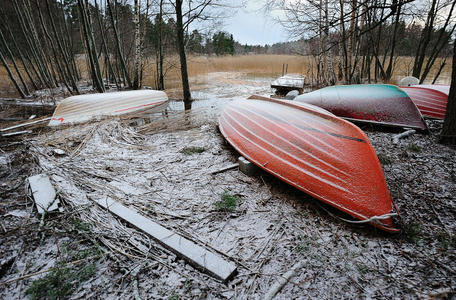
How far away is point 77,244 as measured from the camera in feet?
5.48

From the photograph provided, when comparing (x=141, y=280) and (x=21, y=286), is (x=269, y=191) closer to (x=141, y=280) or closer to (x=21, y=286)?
(x=141, y=280)

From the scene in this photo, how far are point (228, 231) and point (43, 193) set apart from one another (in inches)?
77.4

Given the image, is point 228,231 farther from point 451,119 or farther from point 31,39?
point 31,39

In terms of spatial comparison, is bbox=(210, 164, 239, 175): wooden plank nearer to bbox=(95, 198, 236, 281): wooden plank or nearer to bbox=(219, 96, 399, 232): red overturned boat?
bbox=(219, 96, 399, 232): red overturned boat

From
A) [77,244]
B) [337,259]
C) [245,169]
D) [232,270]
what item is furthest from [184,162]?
[337,259]

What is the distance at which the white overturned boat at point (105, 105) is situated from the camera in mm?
4949

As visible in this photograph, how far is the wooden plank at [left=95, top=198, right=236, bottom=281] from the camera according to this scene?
146 cm

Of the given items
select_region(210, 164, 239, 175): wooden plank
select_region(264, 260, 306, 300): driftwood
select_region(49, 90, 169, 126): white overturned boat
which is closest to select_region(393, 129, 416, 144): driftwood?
select_region(210, 164, 239, 175): wooden plank

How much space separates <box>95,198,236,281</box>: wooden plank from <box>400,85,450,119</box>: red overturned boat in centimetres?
532

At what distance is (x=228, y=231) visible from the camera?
1.87m

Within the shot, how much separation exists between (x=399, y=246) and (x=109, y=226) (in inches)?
93.8

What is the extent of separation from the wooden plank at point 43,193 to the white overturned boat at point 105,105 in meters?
2.86

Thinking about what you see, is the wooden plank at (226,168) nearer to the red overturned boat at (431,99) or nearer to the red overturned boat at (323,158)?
the red overturned boat at (323,158)

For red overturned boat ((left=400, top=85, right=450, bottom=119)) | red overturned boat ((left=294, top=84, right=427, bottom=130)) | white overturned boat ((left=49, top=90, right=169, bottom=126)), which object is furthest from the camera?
white overturned boat ((left=49, top=90, right=169, bottom=126))
